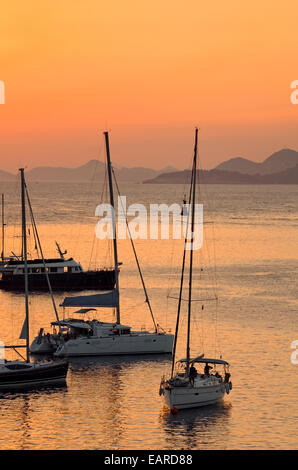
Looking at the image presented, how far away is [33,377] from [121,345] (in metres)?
9.21

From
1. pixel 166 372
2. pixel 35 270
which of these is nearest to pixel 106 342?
pixel 166 372

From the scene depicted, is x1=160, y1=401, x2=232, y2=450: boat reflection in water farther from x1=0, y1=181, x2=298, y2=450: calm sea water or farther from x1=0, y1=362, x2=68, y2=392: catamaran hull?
x1=0, y1=362, x2=68, y2=392: catamaran hull

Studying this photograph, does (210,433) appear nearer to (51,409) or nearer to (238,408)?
(238,408)

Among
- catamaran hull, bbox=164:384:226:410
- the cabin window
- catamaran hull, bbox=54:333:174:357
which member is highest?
the cabin window

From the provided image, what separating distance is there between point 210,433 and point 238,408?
13.5 ft

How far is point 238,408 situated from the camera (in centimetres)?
4494

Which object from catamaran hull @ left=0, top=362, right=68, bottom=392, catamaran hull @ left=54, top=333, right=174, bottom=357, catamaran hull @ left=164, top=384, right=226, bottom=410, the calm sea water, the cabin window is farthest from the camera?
the cabin window

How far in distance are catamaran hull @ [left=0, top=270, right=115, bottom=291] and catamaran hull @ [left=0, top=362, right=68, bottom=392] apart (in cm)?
3796

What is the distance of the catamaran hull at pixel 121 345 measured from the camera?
2176 inches

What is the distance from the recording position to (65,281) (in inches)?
3462

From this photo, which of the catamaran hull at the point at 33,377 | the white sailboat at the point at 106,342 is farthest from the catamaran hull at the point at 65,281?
the catamaran hull at the point at 33,377

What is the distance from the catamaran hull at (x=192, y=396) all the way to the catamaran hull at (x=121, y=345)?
10926 mm

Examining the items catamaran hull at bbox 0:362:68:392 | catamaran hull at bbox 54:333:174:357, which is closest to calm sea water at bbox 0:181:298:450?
catamaran hull at bbox 54:333:174:357

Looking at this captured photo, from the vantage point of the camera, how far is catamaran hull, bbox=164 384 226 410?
43.6 metres
